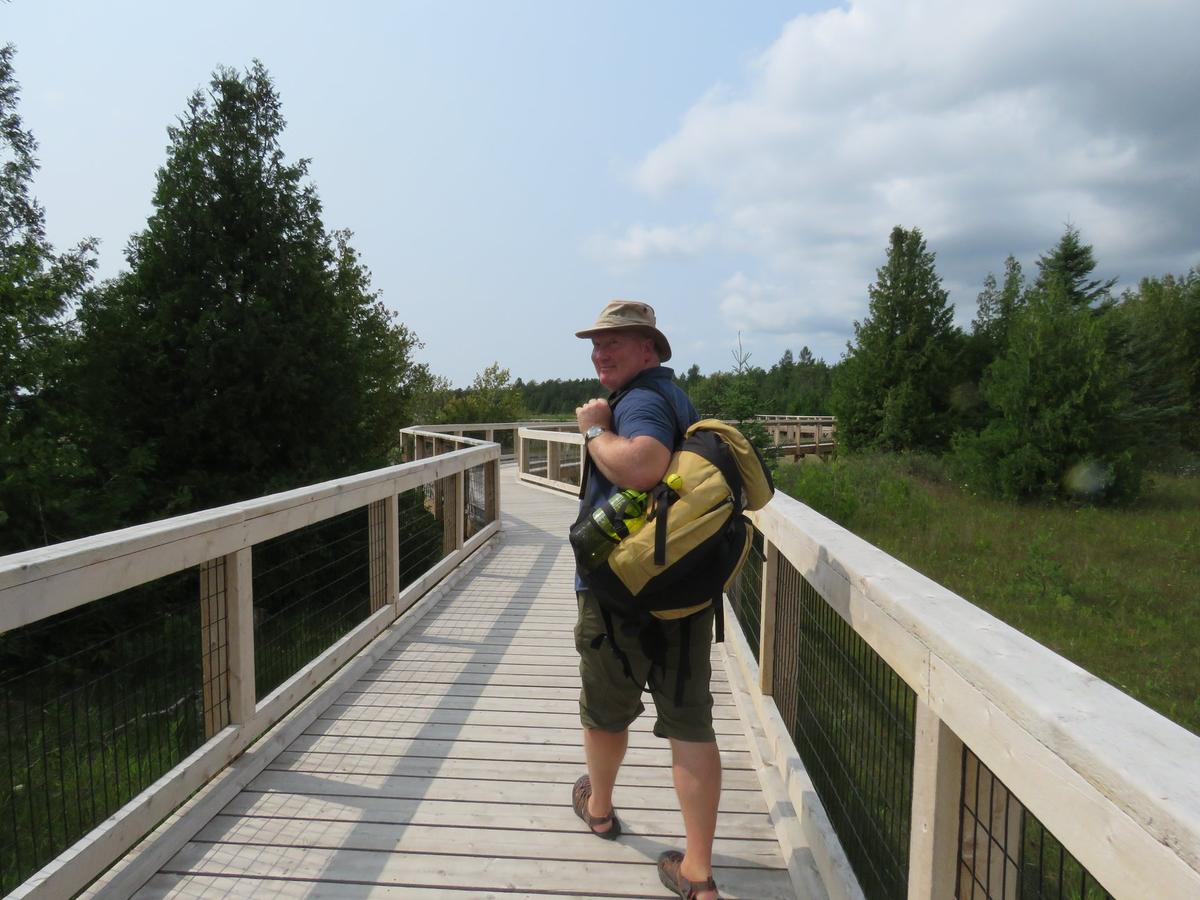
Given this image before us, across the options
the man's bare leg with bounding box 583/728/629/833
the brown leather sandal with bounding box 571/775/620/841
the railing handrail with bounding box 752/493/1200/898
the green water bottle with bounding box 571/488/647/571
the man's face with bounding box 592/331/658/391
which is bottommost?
the brown leather sandal with bounding box 571/775/620/841

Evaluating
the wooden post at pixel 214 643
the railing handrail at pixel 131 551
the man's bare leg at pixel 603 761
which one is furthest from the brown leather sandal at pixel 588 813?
the railing handrail at pixel 131 551

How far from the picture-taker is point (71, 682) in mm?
7980

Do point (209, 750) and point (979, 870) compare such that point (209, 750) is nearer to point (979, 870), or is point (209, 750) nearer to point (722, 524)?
point (722, 524)

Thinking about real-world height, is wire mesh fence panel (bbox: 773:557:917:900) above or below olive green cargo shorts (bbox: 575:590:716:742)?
below

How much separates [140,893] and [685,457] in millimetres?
1841

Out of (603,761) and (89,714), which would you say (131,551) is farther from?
(89,714)

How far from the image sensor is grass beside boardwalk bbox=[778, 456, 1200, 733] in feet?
22.1

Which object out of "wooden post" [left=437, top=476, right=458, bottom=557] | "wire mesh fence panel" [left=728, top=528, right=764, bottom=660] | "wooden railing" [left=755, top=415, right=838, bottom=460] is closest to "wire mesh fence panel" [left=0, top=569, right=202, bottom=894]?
"wooden post" [left=437, top=476, right=458, bottom=557]

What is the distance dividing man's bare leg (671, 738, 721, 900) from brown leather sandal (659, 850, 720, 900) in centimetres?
1

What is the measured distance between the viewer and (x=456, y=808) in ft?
8.60

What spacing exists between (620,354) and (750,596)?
3062 millimetres

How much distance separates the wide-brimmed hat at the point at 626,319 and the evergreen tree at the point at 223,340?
32.0ft

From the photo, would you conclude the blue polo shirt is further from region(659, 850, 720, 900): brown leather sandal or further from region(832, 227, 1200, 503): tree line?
region(832, 227, 1200, 503): tree line

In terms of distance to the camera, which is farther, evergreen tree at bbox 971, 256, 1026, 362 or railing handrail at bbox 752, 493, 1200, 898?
evergreen tree at bbox 971, 256, 1026, 362
